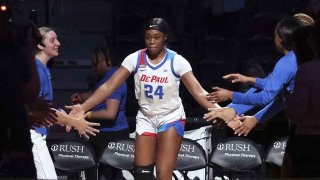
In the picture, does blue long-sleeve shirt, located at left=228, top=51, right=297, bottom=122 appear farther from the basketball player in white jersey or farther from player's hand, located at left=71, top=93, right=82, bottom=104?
player's hand, located at left=71, top=93, right=82, bottom=104

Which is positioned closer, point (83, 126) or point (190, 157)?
point (83, 126)

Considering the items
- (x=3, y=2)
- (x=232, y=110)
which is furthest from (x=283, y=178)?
(x=3, y=2)

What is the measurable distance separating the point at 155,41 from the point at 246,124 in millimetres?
771

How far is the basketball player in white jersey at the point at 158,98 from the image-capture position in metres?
6.24

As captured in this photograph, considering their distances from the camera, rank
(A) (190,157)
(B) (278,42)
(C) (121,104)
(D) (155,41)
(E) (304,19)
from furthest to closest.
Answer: (A) (190,157) < (C) (121,104) < (B) (278,42) < (D) (155,41) < (E) (304,19)

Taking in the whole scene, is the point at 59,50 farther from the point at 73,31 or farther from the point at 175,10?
the point at 175,10

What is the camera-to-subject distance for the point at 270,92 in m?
6.26

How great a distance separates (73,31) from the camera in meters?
6.37

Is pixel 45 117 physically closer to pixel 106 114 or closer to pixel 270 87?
pixel 106 114

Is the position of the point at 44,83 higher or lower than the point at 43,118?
higher

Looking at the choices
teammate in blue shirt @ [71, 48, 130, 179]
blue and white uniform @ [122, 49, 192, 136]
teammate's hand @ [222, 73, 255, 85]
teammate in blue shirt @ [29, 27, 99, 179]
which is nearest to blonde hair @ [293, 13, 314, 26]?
teammate's hand @ [222, 73, 255, 85]

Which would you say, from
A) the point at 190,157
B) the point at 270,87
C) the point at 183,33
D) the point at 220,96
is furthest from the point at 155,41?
the point at 190,157

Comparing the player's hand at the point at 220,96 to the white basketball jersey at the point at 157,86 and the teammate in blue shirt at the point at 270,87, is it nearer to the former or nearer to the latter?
the teammate in blue shirt at the point at 270,87

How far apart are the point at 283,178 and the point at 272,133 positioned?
43.5 inches
